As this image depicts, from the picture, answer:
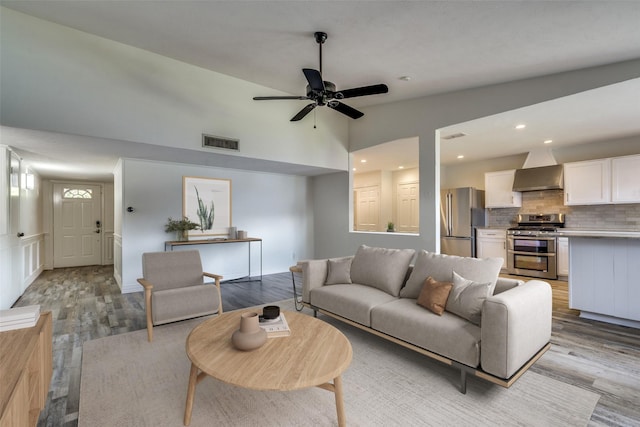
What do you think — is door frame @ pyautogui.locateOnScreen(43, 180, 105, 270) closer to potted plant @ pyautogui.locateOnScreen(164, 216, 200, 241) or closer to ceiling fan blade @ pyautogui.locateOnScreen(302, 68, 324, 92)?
potted plant @ pyautogui.locateOnScreen(164, 216, 200, 241)

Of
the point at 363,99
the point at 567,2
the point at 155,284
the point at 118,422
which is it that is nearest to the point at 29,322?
the point at 118,422

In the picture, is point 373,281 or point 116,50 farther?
point 116,50

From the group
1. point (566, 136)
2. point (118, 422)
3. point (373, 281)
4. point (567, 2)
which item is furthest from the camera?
point (566, 136)

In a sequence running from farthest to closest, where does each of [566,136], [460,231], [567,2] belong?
[460,231]
[566,136]
[567,2]

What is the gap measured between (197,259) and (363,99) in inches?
146

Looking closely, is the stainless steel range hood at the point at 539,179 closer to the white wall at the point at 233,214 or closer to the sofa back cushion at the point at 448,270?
the sofa back cushion at the point at 448,270

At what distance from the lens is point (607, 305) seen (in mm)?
3258

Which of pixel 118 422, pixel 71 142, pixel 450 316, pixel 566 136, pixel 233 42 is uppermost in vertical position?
pixel 233 42

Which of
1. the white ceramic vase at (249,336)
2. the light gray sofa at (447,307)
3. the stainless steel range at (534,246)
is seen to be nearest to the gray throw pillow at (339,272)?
the light gray sofa at (447,307)

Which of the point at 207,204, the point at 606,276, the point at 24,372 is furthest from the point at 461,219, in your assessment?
the point at 24,372

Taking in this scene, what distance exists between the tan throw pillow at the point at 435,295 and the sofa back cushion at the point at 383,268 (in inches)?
18.5

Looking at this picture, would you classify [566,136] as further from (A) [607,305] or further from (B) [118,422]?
(B) [118,422]

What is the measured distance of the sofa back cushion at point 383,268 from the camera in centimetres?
304

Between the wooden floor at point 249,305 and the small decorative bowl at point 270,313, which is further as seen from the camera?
the small decorative bowl at point 270,313
